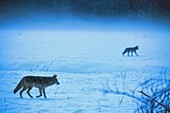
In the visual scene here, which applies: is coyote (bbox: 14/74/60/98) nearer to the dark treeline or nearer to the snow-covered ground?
the snow-covered ground

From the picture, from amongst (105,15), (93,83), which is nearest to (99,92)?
(93,83)

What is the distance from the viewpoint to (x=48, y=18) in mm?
3814

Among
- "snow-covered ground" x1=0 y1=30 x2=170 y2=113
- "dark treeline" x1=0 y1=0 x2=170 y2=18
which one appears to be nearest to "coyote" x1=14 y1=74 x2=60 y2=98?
"snow-covered ground" x1=0 y1=30 x2=170 y2=113

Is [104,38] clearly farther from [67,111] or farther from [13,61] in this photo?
[67,111]

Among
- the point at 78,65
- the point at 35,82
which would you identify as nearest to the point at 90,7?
the point at 78,65

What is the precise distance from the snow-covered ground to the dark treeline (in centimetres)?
29

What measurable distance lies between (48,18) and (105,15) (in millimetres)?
753

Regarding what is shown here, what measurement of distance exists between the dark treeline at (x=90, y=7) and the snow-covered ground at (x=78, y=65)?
0.29 m

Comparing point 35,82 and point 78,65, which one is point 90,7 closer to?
point 78,65

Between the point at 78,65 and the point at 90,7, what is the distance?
780 mm

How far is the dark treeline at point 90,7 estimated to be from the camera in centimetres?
371

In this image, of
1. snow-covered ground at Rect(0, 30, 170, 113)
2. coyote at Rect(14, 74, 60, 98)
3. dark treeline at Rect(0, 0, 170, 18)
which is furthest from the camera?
dark treeline at Rect(0, 0, 170, 18)

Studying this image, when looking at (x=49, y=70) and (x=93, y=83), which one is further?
(x=49, y=70)

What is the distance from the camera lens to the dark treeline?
3.71 meters
